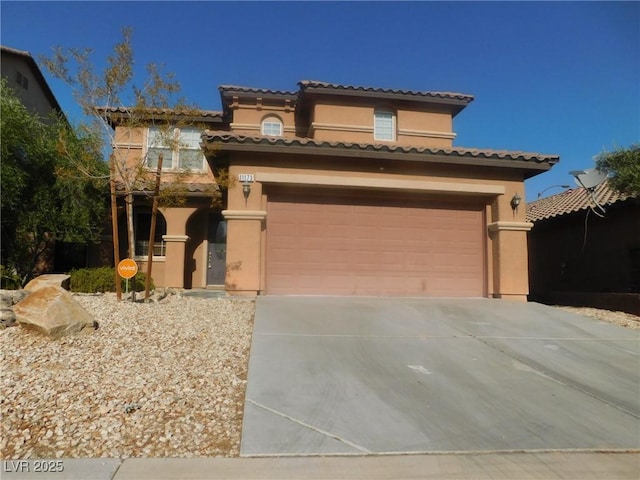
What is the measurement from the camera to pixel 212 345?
5.79 m

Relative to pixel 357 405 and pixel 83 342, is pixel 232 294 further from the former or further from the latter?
pixel 357 405

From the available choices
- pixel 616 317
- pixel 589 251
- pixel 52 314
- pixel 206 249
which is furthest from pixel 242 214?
pixel 589 251

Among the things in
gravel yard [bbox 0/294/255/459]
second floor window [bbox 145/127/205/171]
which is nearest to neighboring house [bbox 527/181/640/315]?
gravel yard [bbox 0/294/255/459]

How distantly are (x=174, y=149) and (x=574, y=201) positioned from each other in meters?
14.1

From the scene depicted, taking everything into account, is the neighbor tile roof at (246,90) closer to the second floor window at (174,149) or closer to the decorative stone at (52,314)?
the second floor window at (174,149)

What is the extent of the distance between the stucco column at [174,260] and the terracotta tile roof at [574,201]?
12.1 meters

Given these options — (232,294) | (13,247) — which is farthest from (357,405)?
(13,247)

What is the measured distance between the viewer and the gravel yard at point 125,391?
11.5 feet

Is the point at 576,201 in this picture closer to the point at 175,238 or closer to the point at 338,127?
the point at 338,127

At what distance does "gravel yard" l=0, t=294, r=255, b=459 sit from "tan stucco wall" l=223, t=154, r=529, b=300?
133 inches

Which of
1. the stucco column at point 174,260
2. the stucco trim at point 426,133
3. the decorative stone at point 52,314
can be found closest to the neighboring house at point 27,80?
the stucco column at point 174,260

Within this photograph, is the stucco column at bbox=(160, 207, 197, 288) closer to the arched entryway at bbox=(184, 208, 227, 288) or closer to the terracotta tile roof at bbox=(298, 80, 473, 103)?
the arched entryway at bbox=(184, 208, 227, 288)

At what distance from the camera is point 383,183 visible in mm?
10570

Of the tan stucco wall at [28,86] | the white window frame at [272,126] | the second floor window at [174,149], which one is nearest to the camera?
the second floor window at [174,149]
